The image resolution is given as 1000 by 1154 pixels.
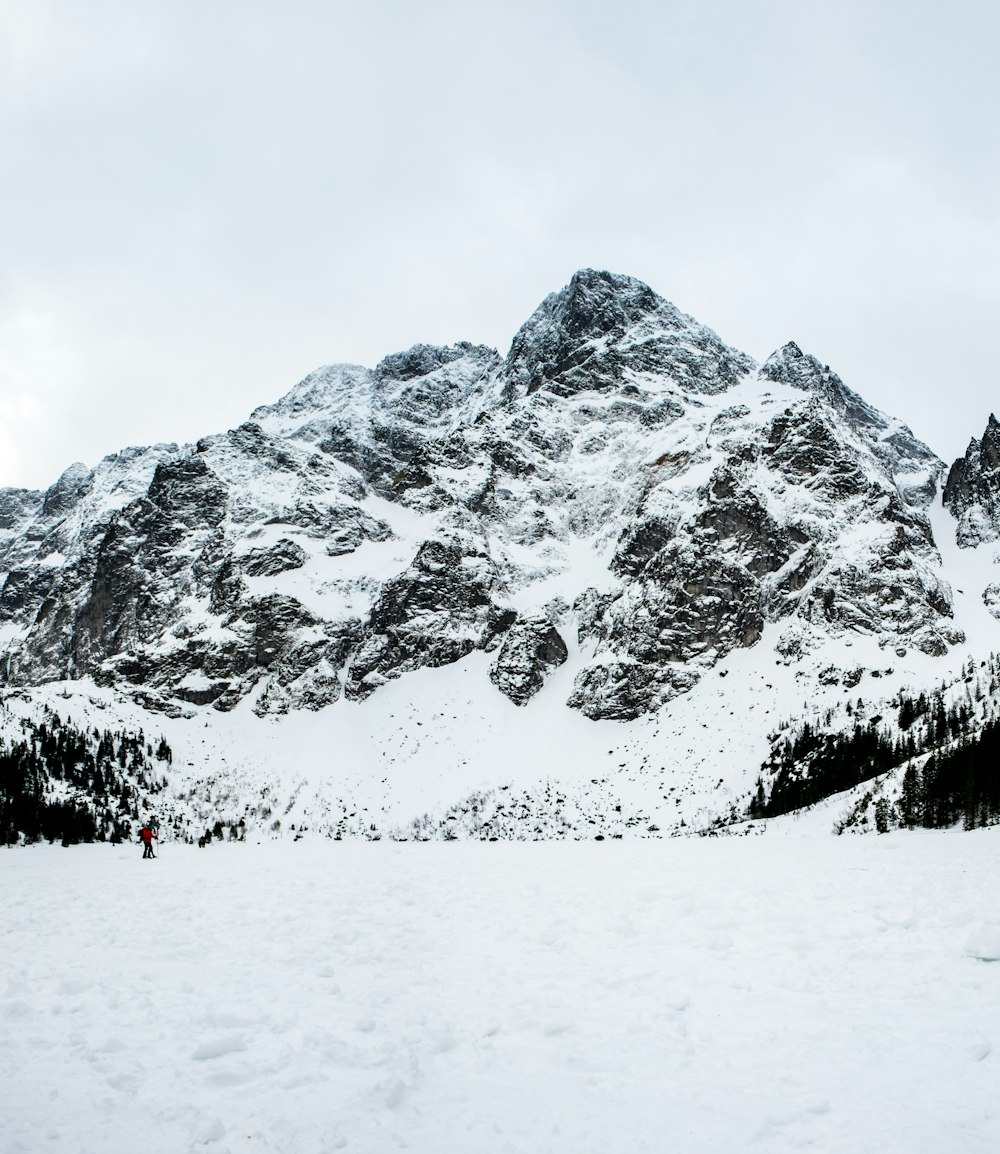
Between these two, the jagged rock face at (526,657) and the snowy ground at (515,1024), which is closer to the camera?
the snowy ground at (515,1024)

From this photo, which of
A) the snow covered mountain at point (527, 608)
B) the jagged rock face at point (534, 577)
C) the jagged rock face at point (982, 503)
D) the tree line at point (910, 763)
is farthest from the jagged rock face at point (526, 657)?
the jagged rock face at point (982, 503)

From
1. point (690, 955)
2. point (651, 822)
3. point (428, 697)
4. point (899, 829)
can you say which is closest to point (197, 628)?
point (428, 697)

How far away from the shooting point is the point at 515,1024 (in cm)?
930

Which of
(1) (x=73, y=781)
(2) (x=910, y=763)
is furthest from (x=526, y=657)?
(2) (x=910, y=763)

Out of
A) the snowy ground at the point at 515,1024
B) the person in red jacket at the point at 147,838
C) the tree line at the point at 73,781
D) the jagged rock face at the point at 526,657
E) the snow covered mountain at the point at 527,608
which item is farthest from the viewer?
the jagged rock face at the point at 526,657

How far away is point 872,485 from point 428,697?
103465 millimetres

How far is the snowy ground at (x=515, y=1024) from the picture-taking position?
22.0 feet

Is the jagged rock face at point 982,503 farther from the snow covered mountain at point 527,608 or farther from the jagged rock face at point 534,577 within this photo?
the jagged rock face at point 534,577

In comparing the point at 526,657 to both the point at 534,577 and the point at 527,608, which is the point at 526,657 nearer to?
the point at 527,608

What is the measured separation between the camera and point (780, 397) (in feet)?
649

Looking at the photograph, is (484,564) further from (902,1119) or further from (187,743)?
Result: (902,1119)

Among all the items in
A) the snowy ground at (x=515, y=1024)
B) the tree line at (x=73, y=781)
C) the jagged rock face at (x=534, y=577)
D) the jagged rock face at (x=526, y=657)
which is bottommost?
the tree line at (x=73, y=781)

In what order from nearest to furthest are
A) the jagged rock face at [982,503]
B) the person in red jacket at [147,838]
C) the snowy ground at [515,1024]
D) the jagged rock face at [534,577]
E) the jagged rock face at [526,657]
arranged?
the snowy ground at [515,1024], the person in red jacket at [147,838], the jagged rock face at [534,577], the jagged rock face at [526,657], the jagged rock face at [982,503]

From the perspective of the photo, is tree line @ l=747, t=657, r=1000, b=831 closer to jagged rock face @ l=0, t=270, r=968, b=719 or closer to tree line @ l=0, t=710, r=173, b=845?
jagged rock face @ l=0, t=270, r=968, b=719
